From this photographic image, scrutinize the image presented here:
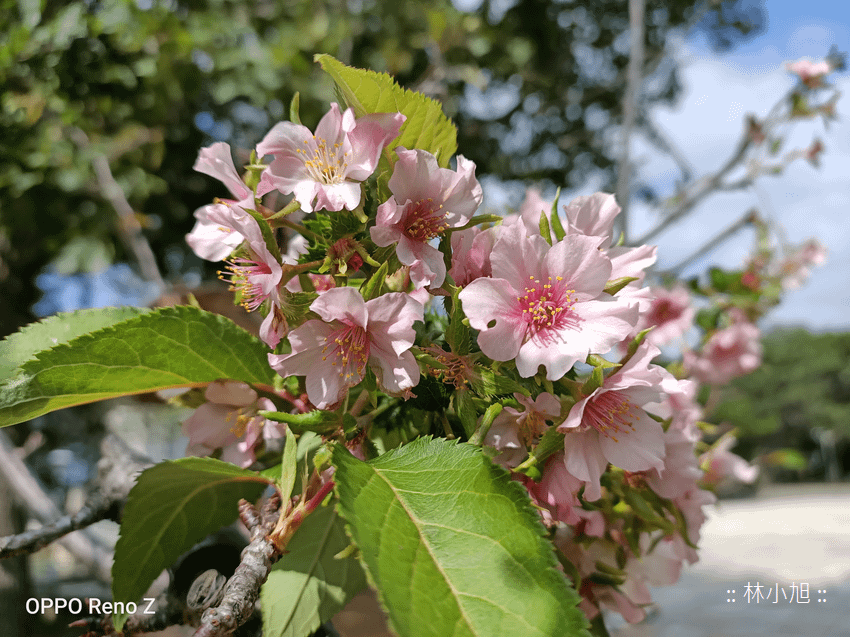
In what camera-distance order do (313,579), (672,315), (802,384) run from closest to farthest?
(313,579), (672,315), (802,384)

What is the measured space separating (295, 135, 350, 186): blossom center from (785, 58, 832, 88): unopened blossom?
1.54 meters

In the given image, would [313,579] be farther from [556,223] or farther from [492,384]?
[556,223]

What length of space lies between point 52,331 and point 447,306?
29 cm

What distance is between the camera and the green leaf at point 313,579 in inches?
15.3

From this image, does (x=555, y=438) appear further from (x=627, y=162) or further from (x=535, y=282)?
(x=627, y=162)

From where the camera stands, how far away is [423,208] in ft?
1.16

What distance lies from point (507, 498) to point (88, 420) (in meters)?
2.25

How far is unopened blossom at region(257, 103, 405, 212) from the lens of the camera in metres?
0.34

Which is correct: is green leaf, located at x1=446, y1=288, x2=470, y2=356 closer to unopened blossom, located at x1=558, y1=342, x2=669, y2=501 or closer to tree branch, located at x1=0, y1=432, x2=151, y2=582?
unopened blossom, located at x1=558, y1=342, x2=669, y2=501

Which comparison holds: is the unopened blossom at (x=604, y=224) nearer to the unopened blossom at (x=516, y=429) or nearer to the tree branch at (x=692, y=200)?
the unopened blossom at (x=516, y=429)

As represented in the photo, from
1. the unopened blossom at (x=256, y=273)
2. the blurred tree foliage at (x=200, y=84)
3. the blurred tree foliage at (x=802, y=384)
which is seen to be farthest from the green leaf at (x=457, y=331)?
the blurred tree foliage at (x=802, y=384)

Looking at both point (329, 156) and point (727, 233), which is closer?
point (329, 156)

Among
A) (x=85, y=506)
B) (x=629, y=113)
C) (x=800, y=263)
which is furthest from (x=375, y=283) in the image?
(x=800, y=263)

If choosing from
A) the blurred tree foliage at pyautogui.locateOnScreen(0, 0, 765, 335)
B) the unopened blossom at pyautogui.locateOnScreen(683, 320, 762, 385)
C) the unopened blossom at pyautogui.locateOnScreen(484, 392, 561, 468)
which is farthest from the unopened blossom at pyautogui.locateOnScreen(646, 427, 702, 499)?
the unopened blossom at pyautogui.locateOnScreen(683, 320, 762, 385)
